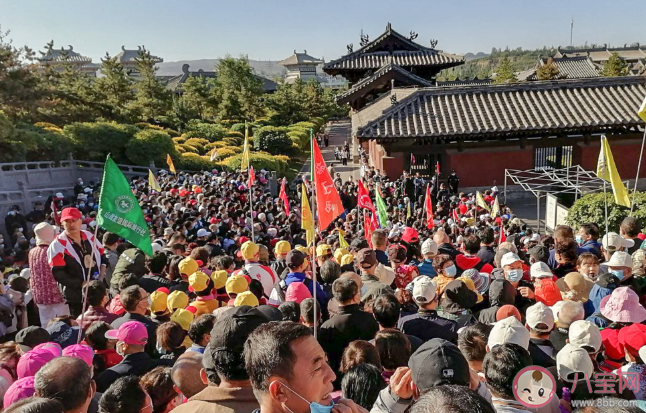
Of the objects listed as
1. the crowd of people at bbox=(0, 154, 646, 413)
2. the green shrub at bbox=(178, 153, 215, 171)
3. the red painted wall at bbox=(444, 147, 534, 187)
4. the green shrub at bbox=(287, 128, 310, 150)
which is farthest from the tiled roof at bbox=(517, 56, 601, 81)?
the crowd of people at bbox=(0, 154, 646, 413)

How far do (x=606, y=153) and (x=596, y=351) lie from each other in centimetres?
576

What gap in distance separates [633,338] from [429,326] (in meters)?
1.48

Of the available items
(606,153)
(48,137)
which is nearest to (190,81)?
(48,137)

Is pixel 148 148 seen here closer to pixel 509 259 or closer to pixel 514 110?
pixel 514 110

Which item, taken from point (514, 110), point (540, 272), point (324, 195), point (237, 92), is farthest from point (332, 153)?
point (540, 272)

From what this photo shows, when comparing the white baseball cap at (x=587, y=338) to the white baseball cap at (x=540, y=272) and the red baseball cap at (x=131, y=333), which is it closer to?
the white baseball cap at (x=540, y=272)

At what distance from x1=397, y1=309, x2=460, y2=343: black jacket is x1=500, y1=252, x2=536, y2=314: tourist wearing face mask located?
115cm

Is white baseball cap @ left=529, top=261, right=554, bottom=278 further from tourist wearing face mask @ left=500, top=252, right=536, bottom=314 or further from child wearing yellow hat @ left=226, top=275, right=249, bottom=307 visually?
child wearing yellow hat @ left=226, top=275, right=249, bottom=307

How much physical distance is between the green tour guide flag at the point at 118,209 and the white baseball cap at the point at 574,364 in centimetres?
412

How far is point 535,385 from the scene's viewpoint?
9.69 ft

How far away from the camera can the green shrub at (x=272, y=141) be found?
105 feet

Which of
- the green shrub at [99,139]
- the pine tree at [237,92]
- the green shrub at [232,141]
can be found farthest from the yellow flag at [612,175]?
the pine tree at [237,92]

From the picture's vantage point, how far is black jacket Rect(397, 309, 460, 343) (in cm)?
438

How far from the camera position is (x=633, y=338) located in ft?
12.0
